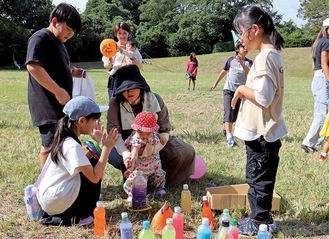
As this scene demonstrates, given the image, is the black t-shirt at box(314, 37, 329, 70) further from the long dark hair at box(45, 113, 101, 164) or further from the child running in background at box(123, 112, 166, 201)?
the long dark hair at box(45, 113, 101, 164)

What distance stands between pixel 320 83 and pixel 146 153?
298cm

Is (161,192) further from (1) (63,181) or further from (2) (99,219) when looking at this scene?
(1) (63,181)

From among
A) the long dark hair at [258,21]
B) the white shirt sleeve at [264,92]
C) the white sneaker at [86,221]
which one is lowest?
the white sneaker at [86,221]

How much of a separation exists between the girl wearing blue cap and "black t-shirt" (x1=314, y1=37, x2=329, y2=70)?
3332 mm

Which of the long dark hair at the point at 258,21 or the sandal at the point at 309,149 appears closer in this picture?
the long dark hair at the point at 258,21

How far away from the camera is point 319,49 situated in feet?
16.5

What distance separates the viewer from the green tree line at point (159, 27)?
39156 mm

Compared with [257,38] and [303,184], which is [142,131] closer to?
[257,38]

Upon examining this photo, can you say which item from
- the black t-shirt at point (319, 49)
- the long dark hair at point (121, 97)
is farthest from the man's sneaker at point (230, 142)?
the long dark hair at point (121, 97)

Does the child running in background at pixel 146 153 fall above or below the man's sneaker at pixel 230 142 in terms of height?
above

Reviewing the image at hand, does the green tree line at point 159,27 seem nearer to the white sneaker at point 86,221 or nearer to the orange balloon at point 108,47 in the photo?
the orange balloon at point 108,47

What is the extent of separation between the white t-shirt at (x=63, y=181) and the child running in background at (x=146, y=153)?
667 mm

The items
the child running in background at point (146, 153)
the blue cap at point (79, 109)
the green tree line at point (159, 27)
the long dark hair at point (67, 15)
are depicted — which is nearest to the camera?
the blue cap at point (79, 109)

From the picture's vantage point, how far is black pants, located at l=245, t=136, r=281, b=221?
112 inches
